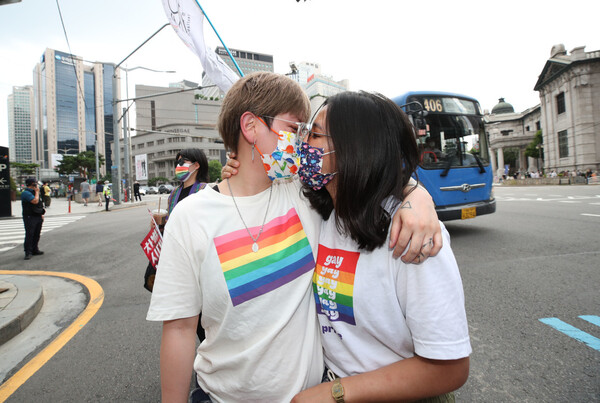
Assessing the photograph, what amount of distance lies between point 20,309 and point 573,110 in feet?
170

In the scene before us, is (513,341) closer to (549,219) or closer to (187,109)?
(549,219)

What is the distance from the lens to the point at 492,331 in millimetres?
2859

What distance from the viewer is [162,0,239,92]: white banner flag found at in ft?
10.5

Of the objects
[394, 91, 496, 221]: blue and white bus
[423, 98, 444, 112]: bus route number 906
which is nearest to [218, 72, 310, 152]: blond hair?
[394, 91, 496, 221]: blue and white bus

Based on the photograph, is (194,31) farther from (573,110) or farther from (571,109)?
(571,109)

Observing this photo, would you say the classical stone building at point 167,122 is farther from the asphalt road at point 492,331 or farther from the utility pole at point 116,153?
the asphalt road at point 492,331

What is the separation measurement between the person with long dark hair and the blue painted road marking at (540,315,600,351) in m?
2.40

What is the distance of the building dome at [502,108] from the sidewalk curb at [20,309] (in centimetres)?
8647

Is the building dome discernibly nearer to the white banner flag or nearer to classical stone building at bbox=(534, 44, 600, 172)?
classical stone building at bbox=(534, 44, 600, 172)

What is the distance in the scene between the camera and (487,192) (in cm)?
716

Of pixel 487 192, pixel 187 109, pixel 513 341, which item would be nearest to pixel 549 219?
pixel 487 192

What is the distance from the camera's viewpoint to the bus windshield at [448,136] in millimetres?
7020

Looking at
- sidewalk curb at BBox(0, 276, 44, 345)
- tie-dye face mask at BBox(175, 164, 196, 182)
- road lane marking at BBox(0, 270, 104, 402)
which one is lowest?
road lane marking at BBox(0, 270, 104, 402)

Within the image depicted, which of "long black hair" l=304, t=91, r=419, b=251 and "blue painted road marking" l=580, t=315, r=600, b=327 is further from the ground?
"long black hair" l=304, t=91, r=419, b=251
